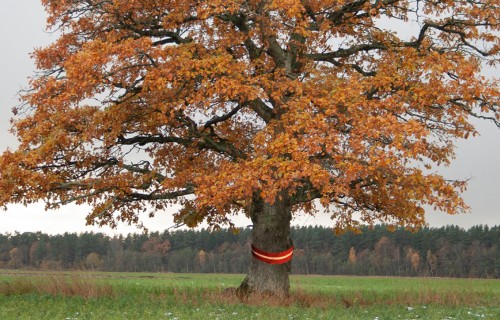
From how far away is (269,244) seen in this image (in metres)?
24.0

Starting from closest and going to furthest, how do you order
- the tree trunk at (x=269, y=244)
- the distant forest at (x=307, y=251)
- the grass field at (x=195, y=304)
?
the grass field at (x=195, y=304), the tree trunk at (x=269, y=244), the distant forest at (x=307, y=251)

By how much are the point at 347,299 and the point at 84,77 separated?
1253 cm

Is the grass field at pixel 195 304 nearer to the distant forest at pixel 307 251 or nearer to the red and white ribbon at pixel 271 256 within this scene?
the red and white ribbon at pixel 271 256

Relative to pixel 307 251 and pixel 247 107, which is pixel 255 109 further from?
pixel 307 251

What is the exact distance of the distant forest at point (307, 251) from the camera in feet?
330

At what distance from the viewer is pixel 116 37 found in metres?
24.2

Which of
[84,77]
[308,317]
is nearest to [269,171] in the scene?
[308,317]

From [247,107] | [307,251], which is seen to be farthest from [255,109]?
[307,251]

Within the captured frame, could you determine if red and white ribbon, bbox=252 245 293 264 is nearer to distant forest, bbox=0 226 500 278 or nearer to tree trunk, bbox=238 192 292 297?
tree trunk, bbox=238 192 292 297

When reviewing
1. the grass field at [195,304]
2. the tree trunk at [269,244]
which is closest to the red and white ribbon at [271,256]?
the tree trunk at [269,244]

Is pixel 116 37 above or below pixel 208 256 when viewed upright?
above

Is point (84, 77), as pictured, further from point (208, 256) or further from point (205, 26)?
point (208, 256)

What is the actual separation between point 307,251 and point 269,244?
291ft

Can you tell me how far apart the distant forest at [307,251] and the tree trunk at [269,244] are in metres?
78.4
